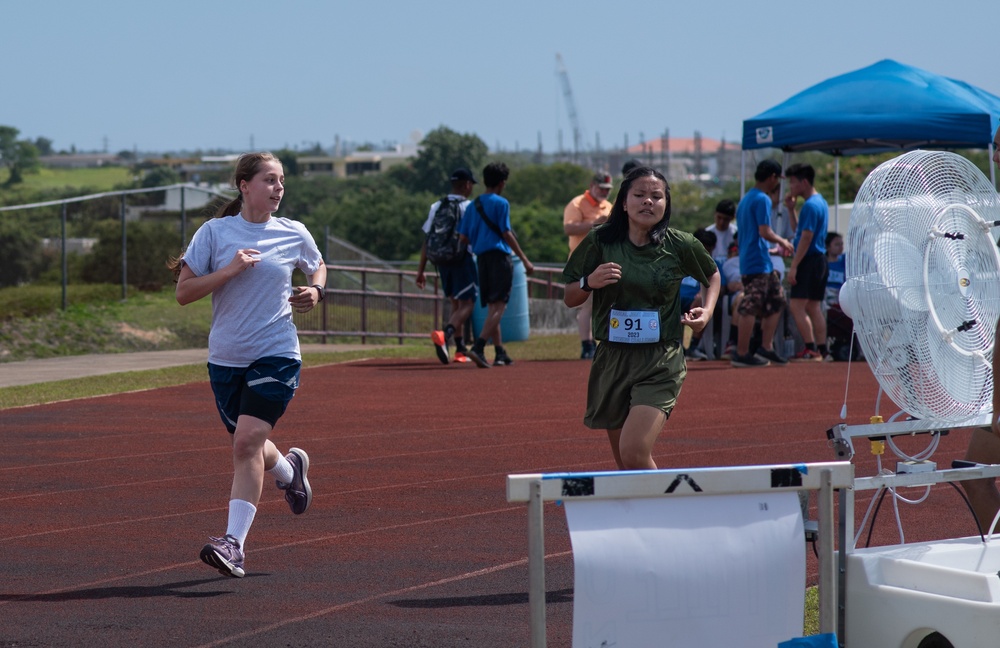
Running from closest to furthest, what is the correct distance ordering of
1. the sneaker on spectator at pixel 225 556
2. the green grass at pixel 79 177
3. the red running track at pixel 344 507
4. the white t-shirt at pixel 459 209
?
the red running track at pixel 344 507
the sneaker on spectator at pixel 225 556
the white t-shirt at pixel 459 209
the green grass at pixel 79 177

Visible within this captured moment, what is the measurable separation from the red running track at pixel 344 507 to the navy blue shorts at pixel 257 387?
2.30ft

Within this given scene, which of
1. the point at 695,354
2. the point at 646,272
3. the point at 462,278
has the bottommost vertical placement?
the point at 695,354

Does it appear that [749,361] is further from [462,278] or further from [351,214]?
[351,214]

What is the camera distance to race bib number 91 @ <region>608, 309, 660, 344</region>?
6.00 metres

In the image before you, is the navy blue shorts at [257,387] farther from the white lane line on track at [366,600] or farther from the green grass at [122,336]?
the green grass at [122,336]

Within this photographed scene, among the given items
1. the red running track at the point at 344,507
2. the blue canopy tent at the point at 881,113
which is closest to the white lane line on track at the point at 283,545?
the red running track at the point at 344,507

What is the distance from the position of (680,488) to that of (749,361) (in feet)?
37.5

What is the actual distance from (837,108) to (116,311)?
33.3 ft

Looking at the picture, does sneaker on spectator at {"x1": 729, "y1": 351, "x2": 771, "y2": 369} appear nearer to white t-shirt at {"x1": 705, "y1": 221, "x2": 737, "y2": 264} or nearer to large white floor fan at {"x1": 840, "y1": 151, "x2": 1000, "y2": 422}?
white t-shirt at {"x1": 705, "y1": 221, "x2": 737, "y2": 264}

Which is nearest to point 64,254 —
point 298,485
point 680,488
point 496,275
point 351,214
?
point 496,275

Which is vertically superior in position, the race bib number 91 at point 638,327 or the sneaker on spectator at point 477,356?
the race bib number 91 at point 638,327

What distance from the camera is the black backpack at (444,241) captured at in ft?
48.7

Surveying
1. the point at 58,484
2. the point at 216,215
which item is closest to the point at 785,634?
the point at 216,215

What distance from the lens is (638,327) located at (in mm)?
6000
